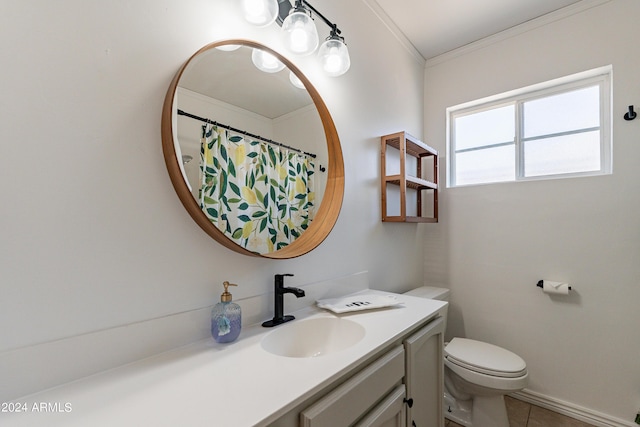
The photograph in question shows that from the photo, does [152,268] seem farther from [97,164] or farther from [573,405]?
[573,405]

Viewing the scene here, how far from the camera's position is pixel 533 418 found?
1736mm

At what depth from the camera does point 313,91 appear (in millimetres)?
1336

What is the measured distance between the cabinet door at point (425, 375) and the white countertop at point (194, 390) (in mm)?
277

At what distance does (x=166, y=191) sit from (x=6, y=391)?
0.55m

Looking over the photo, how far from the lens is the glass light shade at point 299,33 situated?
111 cm

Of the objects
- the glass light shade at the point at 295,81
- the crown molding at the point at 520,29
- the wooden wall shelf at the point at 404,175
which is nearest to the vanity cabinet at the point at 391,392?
the wooden wall shelf at the point at 404,175

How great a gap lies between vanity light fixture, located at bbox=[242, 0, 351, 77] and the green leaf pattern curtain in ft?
1.44

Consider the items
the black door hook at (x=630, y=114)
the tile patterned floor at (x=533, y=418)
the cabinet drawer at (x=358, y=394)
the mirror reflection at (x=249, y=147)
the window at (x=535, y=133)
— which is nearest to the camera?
the cabinet drawer at (x=358, y=394)

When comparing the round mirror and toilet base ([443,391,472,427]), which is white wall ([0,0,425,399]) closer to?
the round mirror

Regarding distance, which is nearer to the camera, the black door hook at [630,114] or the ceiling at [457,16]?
the black door hook at [630,114]

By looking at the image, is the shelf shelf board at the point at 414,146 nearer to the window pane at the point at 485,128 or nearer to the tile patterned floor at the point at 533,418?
the window pane at the point at 485,128

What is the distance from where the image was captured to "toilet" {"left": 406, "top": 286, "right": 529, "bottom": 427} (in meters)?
1.46

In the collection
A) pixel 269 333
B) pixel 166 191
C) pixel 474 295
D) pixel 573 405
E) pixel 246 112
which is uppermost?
pixel 246 112

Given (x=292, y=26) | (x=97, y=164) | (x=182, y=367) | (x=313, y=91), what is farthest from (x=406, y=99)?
(x=182, y=367)
